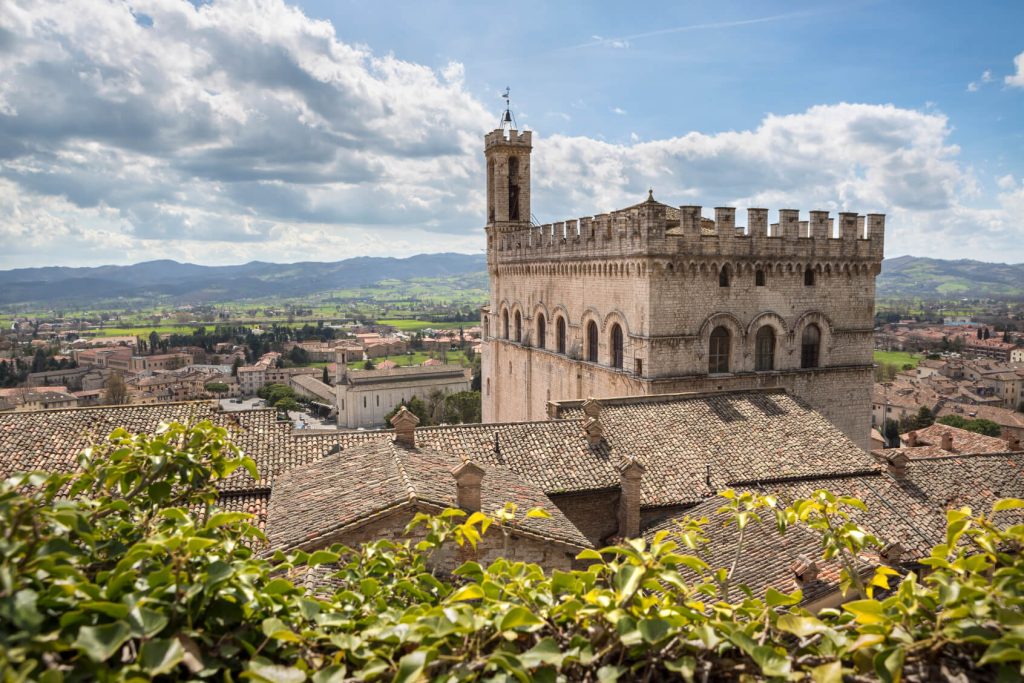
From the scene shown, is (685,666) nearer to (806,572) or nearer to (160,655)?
(160,655)

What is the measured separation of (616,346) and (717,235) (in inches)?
211

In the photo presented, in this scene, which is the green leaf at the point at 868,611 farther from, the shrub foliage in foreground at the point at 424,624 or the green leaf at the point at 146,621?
the green leaf at the point at 146,621

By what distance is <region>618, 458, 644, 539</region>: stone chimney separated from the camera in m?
17.0

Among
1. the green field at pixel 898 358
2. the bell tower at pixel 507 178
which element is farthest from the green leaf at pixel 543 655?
the green field at pixel 898 358

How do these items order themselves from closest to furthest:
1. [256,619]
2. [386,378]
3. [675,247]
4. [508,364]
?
[256,619] → [675,247] → [508,364] → [386,378]

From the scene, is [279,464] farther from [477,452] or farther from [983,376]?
[983,376]

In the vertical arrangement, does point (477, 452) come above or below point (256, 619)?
below

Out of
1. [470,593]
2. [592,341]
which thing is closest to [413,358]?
[592,341]

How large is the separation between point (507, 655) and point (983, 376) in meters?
141

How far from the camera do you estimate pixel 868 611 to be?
418 cm

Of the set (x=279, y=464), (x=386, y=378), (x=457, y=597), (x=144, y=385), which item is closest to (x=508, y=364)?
(x=279, y=464)

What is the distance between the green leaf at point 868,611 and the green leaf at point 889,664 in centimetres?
18

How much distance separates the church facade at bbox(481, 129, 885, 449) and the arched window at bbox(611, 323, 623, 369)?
0.05 metres

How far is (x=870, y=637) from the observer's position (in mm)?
3984
